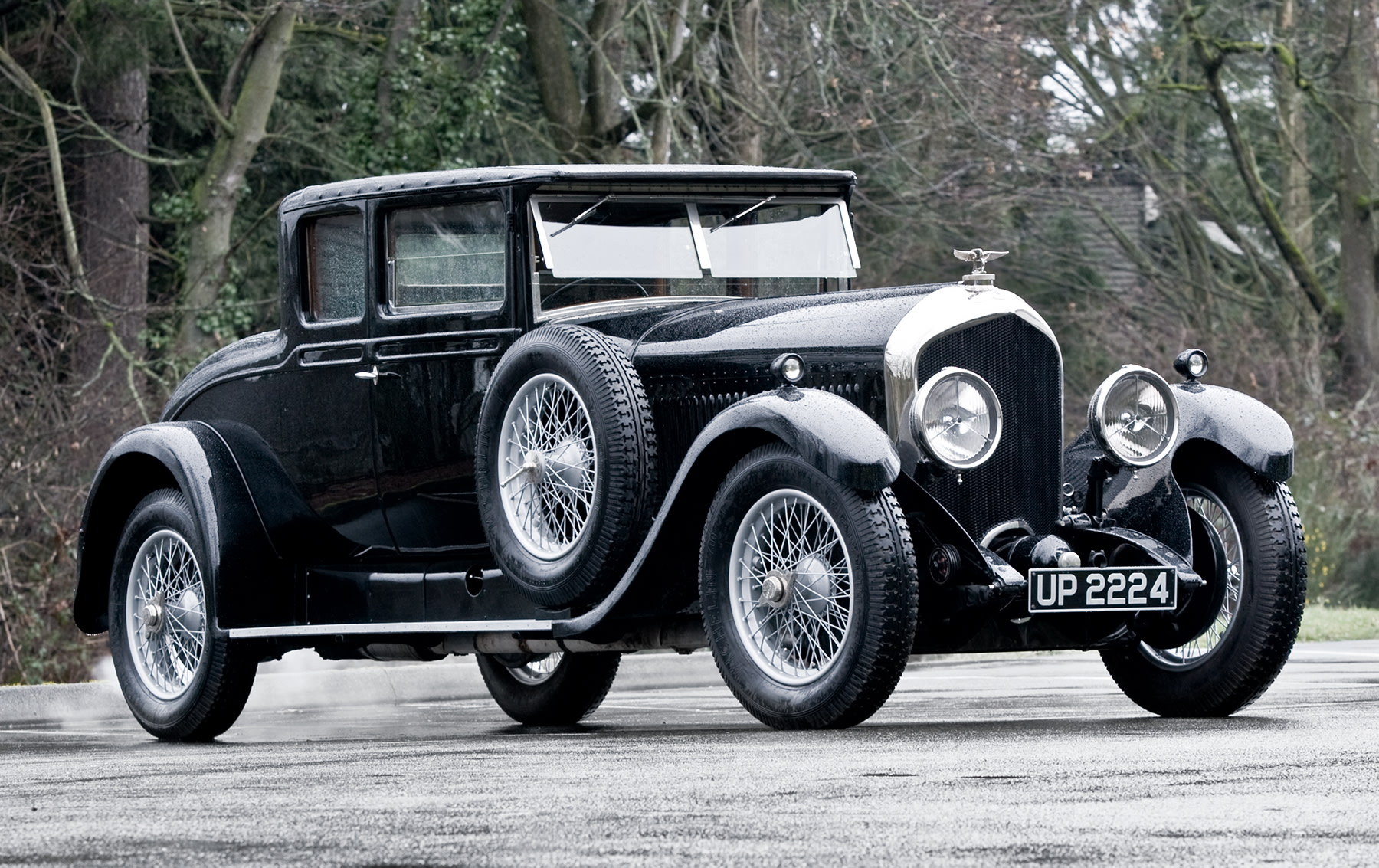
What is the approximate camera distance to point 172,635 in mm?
9164

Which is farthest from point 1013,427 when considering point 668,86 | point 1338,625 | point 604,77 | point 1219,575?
point 604,77

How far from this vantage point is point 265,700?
454 inches

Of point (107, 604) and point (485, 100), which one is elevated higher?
point (485, 100)

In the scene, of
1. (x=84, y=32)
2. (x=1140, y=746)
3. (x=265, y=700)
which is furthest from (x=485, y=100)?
(x=1140, y=746)

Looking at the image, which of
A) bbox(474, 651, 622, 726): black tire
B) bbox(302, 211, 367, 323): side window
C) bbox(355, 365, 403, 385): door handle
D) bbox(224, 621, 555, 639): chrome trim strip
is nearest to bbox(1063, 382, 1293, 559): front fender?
bbox(224, 621, 555, 639): chrome trim strip

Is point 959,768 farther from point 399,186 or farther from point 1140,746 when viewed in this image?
point 399,186

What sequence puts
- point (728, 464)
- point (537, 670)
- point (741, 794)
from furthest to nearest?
1. point (537, 670)
2. point (728, 464)
3. point (741, 794)

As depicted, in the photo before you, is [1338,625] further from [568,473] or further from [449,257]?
[568,473]

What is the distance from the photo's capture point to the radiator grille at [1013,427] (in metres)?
7.55

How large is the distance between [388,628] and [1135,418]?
2882mm

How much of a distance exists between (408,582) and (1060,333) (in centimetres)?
2319

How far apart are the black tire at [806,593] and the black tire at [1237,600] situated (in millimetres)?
1557

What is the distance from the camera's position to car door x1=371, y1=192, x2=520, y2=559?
8547 millimetres

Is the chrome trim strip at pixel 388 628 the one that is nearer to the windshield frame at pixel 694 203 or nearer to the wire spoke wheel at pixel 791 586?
the wire spoke wheel at pixel 791 586
